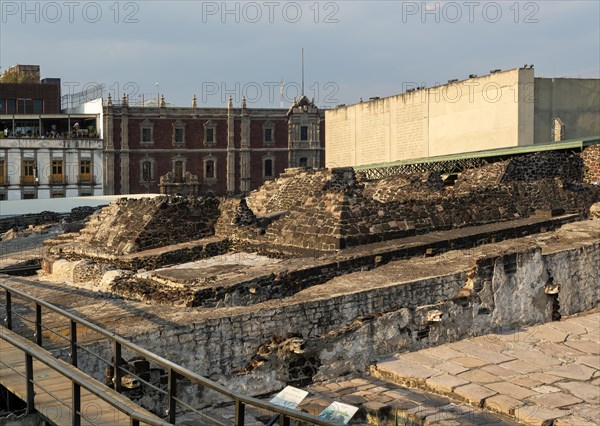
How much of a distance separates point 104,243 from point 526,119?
729 inches

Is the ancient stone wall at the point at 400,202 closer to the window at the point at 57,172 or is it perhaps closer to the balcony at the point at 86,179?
the window at the point at 57,172

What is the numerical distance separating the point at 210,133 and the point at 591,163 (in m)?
32.7

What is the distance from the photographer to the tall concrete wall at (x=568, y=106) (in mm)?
29844

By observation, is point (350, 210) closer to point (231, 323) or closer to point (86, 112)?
point (231, 323)

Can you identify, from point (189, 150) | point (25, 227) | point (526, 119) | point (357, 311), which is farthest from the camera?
point (189, 150)

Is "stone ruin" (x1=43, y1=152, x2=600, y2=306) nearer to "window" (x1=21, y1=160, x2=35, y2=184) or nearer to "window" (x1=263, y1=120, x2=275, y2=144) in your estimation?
"window" (x1=21, y1=160, x2=35, y2=184)

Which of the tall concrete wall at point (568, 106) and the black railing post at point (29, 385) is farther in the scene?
the tall concrete wall at point (568, 106)

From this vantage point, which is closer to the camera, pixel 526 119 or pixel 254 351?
pixel 254 351

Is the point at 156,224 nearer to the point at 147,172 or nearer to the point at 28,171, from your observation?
the point at 28,171

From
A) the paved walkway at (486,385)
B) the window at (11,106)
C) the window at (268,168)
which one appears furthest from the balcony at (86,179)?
the paved walkway at (486,385)

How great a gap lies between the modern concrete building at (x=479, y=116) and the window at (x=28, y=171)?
21.1 meters

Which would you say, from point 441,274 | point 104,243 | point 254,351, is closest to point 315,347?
point 254,351

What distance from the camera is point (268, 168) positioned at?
5334cm

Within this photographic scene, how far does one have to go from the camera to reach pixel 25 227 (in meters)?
27.7
